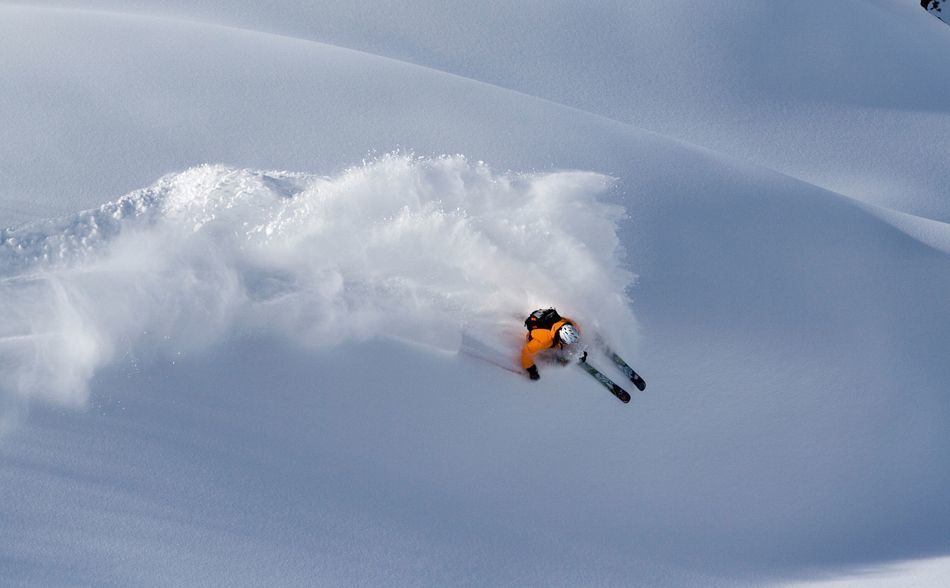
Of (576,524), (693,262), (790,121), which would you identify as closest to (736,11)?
(790,121)

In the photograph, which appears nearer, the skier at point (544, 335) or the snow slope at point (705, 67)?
the skier at point (544, 335)

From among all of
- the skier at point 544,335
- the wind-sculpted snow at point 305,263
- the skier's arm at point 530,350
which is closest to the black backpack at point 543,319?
the skier at point 544,335

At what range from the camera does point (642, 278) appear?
9.84 metres

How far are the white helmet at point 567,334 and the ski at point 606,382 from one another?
0.42 meters

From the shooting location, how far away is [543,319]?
9.22 meters

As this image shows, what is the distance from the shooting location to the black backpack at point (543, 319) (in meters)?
9.19

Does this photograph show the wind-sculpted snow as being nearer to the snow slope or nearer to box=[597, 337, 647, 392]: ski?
box=[597, 337, 647, 392]: ski

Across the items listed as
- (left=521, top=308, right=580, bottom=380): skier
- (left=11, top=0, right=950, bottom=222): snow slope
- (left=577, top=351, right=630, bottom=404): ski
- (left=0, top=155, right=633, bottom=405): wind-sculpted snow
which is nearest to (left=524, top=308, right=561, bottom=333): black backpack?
(left=521, top=308, right=580, bottom=380): skier

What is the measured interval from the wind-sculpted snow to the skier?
322 millimetres

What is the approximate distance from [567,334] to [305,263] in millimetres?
2867

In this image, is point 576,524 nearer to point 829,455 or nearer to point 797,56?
point 829,455

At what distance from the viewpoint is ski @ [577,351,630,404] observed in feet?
30.7

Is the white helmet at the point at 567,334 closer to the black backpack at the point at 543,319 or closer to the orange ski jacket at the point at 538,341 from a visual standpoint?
the orange ski jacket at the point at 538,341

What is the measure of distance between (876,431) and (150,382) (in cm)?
800
